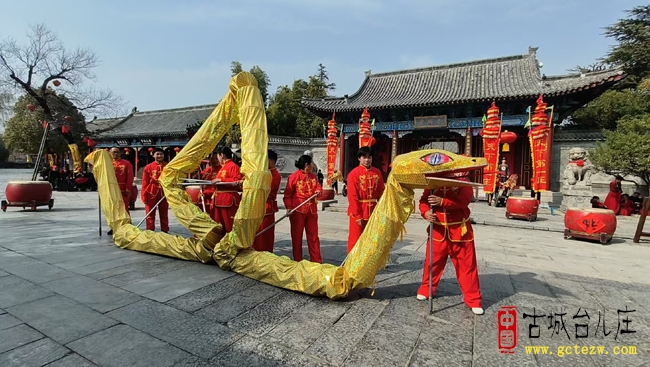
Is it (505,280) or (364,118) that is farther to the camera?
(364,118)

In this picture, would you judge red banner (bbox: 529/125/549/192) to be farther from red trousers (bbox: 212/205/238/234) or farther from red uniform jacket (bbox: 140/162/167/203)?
red uniform jacket (bbox: 140/162/167/203)

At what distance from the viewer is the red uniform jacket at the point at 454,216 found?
3135mm

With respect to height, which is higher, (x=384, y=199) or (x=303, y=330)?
(x=384, y=199)

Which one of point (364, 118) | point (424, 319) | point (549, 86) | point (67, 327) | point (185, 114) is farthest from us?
point (185, 114)

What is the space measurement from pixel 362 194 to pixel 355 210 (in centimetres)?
23

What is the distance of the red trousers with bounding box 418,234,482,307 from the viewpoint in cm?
304

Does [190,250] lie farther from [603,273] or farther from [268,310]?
[603,273]

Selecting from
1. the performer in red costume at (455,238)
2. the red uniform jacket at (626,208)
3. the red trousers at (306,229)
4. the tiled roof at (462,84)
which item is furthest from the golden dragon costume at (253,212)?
the tiled roof at (462,84)

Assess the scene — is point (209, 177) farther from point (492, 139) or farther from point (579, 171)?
point (579, 171)

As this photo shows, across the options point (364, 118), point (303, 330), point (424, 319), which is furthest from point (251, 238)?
point (364, 118)

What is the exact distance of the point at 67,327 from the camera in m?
2.54

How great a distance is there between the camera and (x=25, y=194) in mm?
8578

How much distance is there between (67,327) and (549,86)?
58.9 feet

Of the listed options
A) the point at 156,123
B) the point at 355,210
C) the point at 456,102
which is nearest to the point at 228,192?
the point at 355,210
